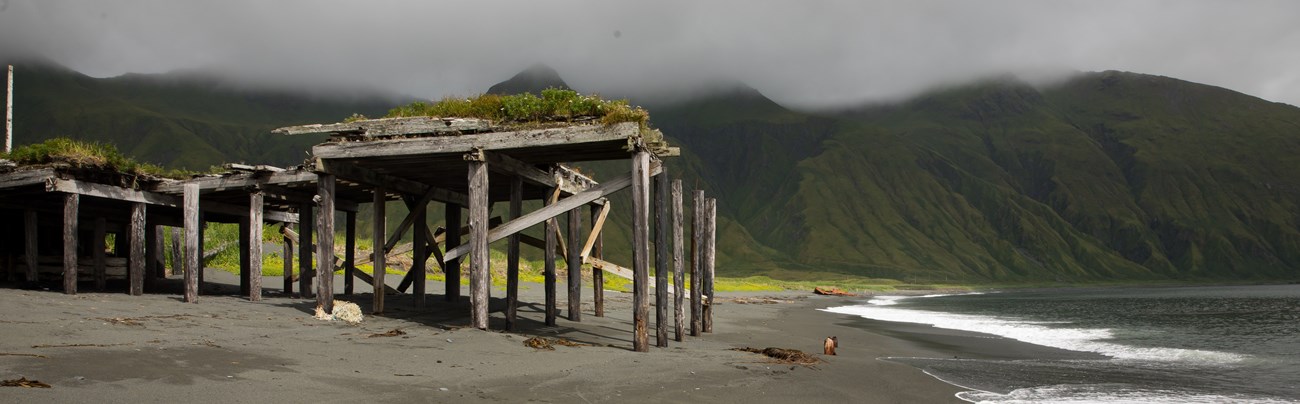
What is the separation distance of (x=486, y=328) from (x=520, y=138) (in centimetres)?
378

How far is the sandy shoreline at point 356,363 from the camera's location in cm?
950

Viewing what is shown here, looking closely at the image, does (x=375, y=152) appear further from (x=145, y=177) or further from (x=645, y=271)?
(x=145, y=177)

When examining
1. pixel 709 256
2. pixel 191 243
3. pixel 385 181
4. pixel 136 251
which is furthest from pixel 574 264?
pixel 136 251

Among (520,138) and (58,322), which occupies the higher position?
(520,138)

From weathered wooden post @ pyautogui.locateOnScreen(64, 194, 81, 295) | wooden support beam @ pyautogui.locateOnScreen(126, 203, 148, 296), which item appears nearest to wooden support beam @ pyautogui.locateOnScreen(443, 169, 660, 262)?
wooden support beam @ pyautogui.locateOnScreen(126, 203, 148, 296)

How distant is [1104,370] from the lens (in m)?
18.0

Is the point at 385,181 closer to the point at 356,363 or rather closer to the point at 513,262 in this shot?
the point at 513,262

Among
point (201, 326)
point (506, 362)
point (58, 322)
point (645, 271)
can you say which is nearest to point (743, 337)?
point (645, 271)

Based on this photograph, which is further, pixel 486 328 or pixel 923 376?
pixel 486 328

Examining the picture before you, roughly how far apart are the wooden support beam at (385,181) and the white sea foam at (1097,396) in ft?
43.5

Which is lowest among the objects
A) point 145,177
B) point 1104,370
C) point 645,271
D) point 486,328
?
point 1104,370

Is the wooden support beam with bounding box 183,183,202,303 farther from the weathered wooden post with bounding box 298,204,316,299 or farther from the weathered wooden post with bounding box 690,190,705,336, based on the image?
the weathered wooden post with bounding box 690,190,705,336

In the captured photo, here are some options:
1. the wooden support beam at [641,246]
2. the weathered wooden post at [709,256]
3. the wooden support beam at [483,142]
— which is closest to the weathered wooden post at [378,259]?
the wooden support beam at [483,142]

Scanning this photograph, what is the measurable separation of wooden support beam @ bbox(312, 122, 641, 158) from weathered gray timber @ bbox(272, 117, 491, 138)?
0.17 meters
